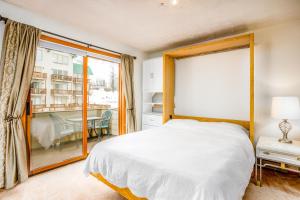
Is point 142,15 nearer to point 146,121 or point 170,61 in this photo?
point 170,61

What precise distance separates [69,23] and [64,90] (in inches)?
47.1

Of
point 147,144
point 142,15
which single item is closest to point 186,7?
point 142,15

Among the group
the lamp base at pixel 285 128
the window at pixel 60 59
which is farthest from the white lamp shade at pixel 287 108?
the window at pixel 60 59

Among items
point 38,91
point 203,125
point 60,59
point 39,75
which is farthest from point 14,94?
point 203,125

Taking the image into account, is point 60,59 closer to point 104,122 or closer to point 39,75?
point 39,75

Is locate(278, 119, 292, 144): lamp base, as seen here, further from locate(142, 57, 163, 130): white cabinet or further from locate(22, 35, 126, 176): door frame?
locate(22, 35, 126, 176): door frame

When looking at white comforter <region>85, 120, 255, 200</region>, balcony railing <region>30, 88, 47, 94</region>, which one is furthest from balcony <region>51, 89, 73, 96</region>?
white comforter <region>85, 120, 255, 200</region>

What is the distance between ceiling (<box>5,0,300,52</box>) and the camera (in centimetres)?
213

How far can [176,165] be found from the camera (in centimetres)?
143

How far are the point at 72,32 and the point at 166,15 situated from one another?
5.63 ft

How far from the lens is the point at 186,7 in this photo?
2.20m

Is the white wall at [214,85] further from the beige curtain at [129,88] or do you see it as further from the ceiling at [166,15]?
the beige curtain at [129,88]

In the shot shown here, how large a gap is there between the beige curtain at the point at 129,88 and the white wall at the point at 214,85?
109 centimetres

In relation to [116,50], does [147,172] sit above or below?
below
